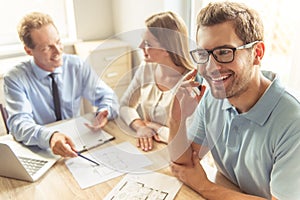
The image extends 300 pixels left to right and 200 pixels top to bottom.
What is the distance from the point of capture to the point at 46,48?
151 centimetres

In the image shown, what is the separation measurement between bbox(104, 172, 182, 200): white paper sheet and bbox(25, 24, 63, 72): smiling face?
879 millimetres

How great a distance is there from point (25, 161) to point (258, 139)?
2.92 ft

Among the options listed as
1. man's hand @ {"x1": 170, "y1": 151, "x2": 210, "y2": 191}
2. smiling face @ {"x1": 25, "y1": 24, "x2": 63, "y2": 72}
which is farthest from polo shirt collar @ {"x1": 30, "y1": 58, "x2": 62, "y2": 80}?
man's hand @ {"x1": 170, "y1": 151, "x2": 210, "y2": 191}

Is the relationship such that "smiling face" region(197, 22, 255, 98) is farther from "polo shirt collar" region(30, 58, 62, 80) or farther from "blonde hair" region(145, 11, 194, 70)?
"polo shirt collar" region(30, 58, 62, 80)

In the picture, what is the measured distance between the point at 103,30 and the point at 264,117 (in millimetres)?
2310

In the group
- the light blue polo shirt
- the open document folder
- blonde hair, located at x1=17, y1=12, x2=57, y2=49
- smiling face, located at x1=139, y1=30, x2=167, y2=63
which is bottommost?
the open document folder

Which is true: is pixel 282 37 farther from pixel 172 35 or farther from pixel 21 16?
pixel 21 16

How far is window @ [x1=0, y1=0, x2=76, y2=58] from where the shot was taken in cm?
253

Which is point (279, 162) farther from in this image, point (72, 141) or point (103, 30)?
point (103, 30)

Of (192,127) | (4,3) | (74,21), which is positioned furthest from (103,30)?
(192,127)

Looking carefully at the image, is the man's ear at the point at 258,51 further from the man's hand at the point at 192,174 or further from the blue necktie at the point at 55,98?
the blue necktie at the point at 55,98

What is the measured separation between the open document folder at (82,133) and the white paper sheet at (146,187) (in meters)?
0.29

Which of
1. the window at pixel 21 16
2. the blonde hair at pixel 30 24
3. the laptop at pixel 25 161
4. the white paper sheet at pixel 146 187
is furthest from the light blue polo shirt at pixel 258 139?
the window at pixel 21 16

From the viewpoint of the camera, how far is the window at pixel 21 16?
2533mm
